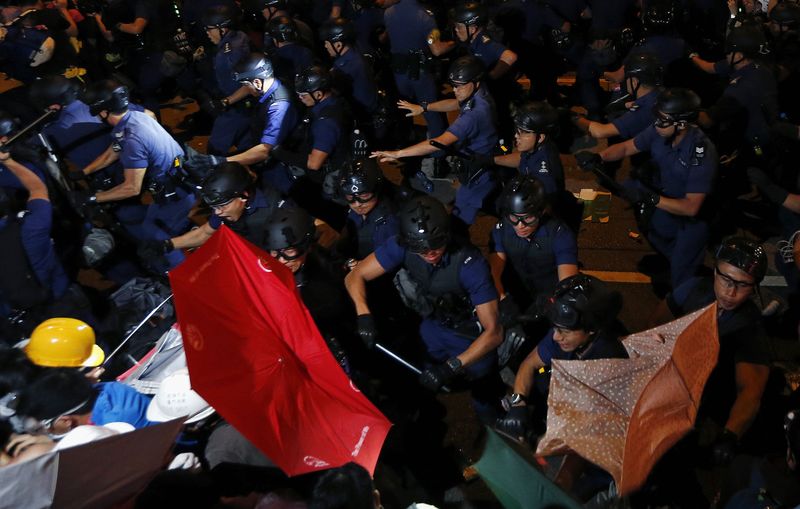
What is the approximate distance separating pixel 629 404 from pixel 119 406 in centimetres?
297

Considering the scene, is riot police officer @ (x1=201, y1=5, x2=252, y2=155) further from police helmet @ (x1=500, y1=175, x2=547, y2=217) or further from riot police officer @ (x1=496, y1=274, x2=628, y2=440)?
riot police officer @ (x1=496, y1=274, x2=628, y2=440)

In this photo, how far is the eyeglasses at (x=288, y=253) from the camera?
5264 mm

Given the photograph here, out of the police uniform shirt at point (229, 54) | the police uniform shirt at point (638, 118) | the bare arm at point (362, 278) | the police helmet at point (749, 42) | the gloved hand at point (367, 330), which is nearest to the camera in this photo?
the gloved hand at point (367, 330)

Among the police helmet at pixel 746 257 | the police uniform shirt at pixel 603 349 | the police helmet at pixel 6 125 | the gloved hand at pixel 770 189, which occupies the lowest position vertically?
the gloved hand at pixel 770 189

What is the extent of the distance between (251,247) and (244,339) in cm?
65

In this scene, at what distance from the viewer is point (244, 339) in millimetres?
4250

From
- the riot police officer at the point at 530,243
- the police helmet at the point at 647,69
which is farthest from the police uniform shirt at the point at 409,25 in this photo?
the riot police officer at the point at 530,243

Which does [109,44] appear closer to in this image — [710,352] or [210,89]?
[210,89]

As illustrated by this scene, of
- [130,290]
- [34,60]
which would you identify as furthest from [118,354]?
[34,60]

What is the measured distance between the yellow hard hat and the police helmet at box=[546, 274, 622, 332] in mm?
3061

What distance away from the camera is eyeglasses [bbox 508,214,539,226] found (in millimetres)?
5402

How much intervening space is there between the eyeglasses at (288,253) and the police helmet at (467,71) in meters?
2.84

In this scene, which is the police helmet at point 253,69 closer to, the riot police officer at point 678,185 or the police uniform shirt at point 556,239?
the police uniform shirt at point 556,239

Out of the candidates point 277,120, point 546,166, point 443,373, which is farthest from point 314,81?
point 443,373
